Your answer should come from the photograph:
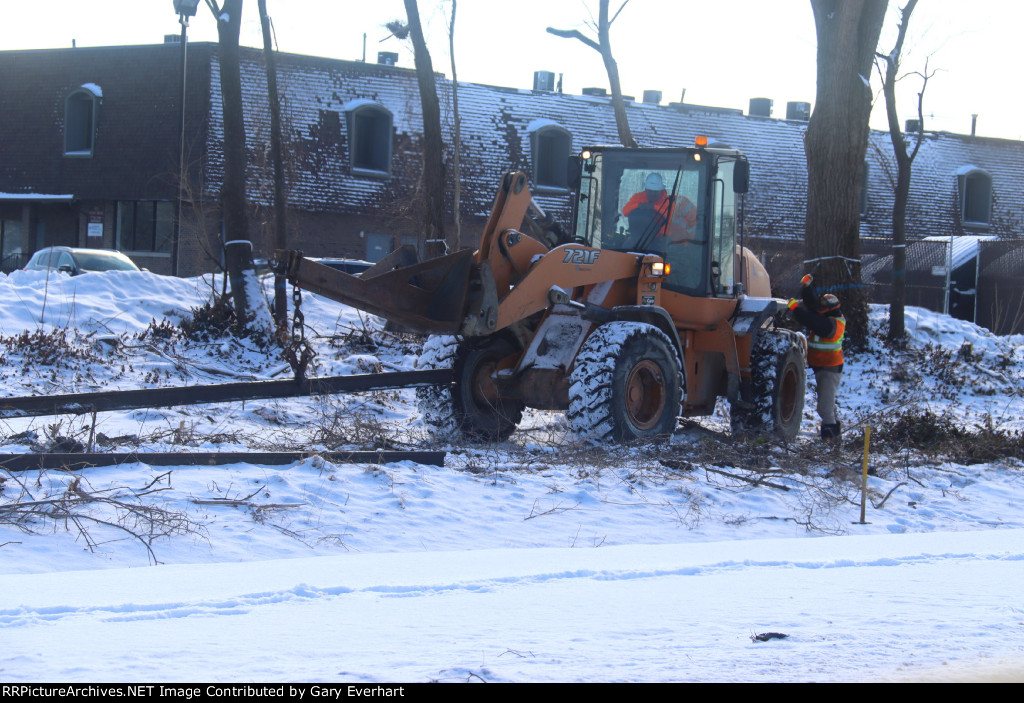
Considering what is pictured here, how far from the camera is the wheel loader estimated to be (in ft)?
33.4

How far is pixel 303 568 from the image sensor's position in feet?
19.4

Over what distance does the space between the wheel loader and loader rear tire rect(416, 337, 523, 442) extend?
0.04 ft

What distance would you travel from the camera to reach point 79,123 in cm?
3297

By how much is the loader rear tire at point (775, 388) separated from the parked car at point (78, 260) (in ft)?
49.4

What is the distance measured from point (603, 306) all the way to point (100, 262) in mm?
15750

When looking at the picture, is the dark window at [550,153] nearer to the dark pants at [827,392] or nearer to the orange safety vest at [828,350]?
the orange safety vest at [828,350]

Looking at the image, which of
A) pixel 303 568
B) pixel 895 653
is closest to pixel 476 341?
pixel 303 568

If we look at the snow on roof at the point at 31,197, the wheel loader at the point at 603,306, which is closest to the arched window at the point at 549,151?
the snow on roof at the point at 31,197

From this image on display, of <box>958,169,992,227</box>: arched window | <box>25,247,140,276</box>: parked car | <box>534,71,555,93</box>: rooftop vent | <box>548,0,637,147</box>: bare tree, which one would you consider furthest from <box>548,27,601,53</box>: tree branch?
<box>958,169,992,227</box>: arched window

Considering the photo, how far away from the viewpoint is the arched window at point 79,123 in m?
32.7

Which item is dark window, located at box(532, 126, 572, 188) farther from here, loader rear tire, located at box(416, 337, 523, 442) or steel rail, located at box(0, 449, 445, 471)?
steel rail, located at box(0, 449, 445, 471)

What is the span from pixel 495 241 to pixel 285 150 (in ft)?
72.7

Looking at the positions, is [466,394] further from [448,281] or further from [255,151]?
A: [255,151]

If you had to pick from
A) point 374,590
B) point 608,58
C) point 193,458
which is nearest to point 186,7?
point 608,58
